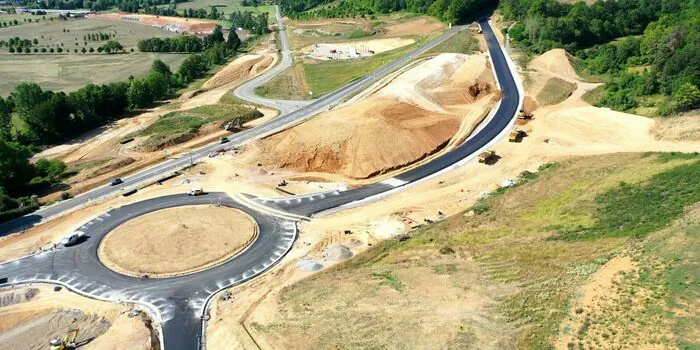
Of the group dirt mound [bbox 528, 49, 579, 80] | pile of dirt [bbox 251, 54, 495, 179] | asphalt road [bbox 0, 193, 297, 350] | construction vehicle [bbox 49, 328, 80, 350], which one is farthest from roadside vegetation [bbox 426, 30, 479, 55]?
construction vehicle [bbox 49, 328, 80, 350]

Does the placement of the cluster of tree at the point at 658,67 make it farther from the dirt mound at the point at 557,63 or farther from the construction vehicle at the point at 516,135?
the construction vehicle at the point at 516,135

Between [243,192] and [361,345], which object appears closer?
[361,345]

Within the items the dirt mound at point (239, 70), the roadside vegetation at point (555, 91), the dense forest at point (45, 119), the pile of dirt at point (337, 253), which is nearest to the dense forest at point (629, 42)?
the roadside vegetation at point (555, 91)

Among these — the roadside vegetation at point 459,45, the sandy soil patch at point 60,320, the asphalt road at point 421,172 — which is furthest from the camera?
the roadside vegetation at point 459,45

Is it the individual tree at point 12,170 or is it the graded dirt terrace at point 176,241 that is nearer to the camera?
the graded dirt terrace at point 176,241

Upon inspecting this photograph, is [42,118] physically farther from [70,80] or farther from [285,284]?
[285,284]

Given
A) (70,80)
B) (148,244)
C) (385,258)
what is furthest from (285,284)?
(70,80)
